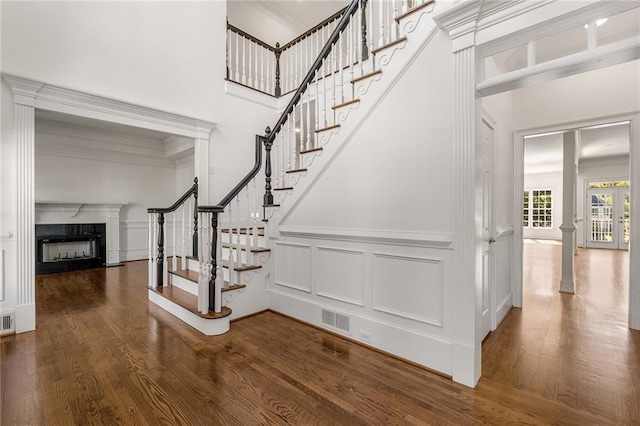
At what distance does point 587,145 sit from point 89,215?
11.8 m

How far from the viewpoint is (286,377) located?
1.98m

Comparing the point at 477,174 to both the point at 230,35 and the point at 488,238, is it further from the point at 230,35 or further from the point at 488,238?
the point at 230,35

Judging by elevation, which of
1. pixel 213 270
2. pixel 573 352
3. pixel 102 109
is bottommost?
pixel 573 352

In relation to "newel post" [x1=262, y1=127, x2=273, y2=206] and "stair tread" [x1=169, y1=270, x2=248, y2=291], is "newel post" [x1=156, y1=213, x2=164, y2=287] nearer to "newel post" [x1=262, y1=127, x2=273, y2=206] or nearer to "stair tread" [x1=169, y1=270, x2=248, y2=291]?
"stair tread" [x1=169, y1=270, x2=248, y2=291]

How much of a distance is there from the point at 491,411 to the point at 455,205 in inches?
49.0

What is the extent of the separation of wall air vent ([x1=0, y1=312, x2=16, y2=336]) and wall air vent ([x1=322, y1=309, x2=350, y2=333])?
295 centimetres

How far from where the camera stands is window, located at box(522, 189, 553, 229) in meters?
11.7

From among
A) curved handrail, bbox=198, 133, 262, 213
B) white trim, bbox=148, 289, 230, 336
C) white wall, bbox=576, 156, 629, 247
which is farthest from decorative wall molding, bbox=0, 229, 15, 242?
white wall, bbox=576, 156, 629, 247

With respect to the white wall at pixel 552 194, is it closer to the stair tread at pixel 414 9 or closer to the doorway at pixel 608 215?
the doorway at pixel 608 215

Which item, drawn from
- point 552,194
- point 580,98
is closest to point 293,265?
point 580,98

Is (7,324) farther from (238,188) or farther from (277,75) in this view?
(277,75)

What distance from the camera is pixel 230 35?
4.90 metres

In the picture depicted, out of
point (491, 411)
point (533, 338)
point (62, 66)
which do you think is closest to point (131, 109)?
point (62, 66)

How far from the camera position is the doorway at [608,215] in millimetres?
9031
